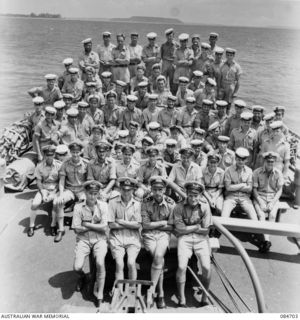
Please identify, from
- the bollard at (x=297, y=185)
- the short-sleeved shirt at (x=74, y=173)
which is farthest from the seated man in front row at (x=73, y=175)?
the bollard at (x=297, y=185)

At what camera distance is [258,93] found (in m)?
33.7

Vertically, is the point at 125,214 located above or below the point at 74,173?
above

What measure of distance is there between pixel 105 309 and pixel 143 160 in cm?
306

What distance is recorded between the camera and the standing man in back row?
10.6m

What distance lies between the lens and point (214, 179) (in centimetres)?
669

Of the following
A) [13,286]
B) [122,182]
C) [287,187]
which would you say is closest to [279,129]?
[287,187]

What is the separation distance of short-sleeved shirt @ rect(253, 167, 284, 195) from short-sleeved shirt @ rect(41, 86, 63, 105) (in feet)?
16.6

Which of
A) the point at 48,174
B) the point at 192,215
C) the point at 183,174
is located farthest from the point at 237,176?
the point at 48,174

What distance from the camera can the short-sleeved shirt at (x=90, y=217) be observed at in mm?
5223

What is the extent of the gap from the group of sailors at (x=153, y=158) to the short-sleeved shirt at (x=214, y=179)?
0.02 meters

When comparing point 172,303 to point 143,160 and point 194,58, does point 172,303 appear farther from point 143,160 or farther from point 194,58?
point 194,58

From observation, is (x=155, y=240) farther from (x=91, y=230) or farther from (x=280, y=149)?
(x=280, y=149)

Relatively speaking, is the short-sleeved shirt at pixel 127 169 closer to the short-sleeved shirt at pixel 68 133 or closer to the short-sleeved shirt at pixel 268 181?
the short-sleeved shirt at pixel 68 133

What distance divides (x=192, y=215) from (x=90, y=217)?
1.38 m
